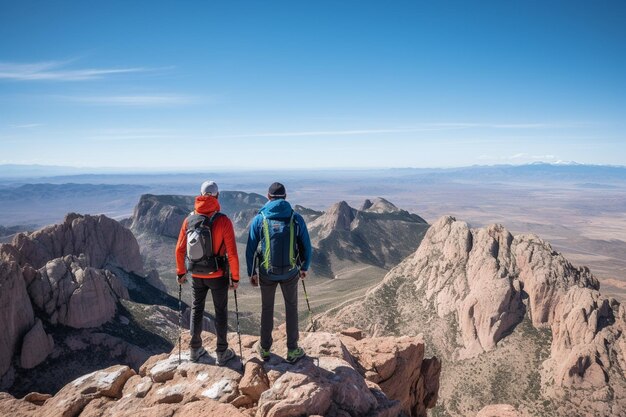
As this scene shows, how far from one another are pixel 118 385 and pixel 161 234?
662ft

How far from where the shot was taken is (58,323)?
167ft

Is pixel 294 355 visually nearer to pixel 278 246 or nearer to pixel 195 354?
pixel 195 354

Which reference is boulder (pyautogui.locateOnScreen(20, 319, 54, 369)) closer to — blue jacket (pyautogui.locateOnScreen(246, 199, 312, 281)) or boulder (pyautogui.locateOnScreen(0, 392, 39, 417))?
boulder (pyautogui.locateOnScreen(0, 392, 39, 417))

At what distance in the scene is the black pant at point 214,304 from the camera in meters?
12.2

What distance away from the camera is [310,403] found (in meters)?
10.4

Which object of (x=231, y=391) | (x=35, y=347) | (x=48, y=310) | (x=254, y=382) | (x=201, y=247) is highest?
(x=201, y=247)

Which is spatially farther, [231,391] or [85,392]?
[85,392]

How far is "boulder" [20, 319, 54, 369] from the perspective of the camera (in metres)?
43.1

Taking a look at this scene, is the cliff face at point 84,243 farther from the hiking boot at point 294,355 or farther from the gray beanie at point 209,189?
the hiking boot at point 294,355

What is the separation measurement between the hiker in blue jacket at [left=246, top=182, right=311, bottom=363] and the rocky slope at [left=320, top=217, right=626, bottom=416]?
40.0 m

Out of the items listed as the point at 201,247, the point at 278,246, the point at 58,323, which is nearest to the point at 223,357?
the point at 201,247

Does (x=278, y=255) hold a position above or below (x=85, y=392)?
above

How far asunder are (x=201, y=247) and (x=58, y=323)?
53872 millimetres

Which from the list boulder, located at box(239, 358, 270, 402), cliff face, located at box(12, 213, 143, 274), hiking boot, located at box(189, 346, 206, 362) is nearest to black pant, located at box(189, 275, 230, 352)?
hiking boot, located at box(189, 346, 206, 362)
